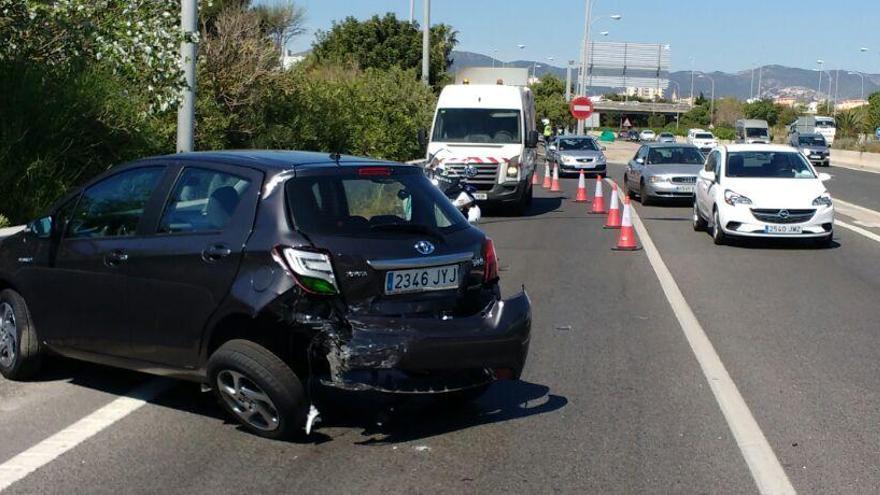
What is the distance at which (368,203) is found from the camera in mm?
6914

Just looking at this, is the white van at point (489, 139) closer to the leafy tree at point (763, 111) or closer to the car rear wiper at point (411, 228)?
the car rear wiper at point (411, 228)

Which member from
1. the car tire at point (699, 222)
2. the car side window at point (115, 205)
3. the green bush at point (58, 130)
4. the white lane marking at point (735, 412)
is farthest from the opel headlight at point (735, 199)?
the car side window at point (115, 205)

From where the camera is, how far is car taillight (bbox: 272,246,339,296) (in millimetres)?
5793

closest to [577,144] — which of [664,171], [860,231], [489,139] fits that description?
[664,171]

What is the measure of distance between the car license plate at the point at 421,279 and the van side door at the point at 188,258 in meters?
0.83

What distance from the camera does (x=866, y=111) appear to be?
103 meters

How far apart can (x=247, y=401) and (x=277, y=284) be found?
2.38 ft

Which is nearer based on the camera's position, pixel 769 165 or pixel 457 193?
pixel 457 193

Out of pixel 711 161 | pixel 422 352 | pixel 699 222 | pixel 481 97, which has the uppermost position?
pixel 481 97

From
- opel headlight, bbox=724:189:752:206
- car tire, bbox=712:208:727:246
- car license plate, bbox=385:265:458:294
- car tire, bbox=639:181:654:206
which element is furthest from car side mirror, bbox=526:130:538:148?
car license plate, bbox=385:265:458:294

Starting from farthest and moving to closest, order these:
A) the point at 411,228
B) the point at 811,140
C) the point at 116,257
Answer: the point at 811,140
the point at 116,257
the point at 411,228

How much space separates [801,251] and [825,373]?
8.77 metres

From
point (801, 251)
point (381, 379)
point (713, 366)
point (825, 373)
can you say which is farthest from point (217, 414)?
point (801, 251)

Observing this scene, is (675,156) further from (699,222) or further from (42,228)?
(42,228)
